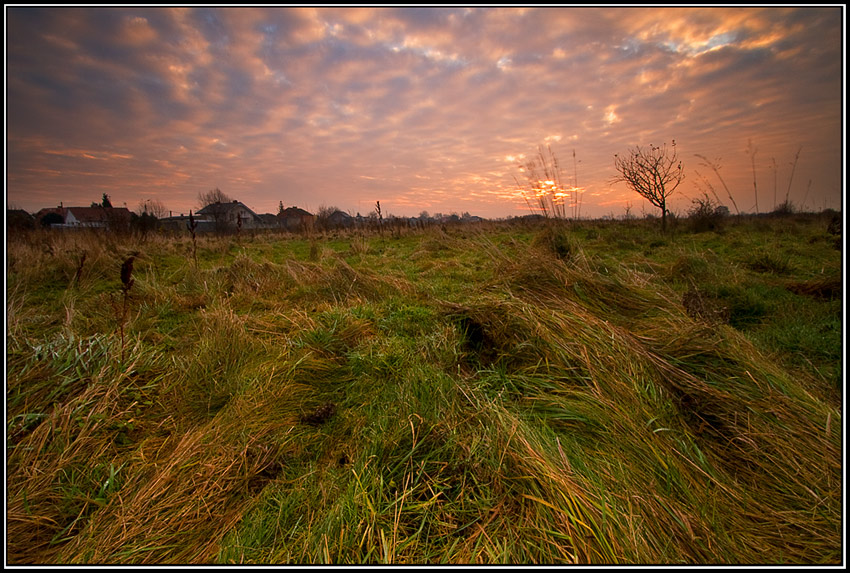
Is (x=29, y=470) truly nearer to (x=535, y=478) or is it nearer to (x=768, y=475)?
(x=535, y=478)

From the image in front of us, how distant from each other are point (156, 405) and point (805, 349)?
4.83 metres

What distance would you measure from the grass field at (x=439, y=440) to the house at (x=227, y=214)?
45.9 ft

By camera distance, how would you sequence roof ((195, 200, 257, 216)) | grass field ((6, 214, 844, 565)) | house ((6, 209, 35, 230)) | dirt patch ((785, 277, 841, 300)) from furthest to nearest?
roof ((195, 200, 257, 216))
house ((6, 209, 35, 230))
dirt patch ((785, 277, 841, 300))
grass field ((6, 214, 844, 565))

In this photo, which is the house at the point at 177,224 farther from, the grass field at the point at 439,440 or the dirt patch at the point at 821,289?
the dirt patch at the point at 821,289

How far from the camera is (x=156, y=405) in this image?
201cm

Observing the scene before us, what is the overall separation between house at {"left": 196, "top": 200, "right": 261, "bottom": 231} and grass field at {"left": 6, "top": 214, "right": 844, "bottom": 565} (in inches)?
551

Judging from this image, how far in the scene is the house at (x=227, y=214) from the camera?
2549 cm

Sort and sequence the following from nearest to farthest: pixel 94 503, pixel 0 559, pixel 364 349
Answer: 1. pixel 0 559
2. pixel 94 503
3. pixel 364 349

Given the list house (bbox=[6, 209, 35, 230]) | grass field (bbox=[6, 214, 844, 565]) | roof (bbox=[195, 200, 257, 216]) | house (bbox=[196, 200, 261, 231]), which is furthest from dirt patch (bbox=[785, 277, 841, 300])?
roof (bbox=[195, 200, 257, 216])

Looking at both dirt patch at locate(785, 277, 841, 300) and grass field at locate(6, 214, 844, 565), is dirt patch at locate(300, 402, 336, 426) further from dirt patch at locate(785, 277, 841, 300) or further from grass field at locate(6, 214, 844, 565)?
dirt patch at locate(785, 277, 841, 300)

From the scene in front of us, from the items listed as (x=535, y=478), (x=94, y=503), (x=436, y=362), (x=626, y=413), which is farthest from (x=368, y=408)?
(x=626, y=413)

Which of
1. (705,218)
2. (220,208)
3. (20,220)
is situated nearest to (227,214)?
(220,208)

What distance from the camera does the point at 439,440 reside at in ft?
4.91

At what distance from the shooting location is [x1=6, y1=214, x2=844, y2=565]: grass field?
3.88 ft
